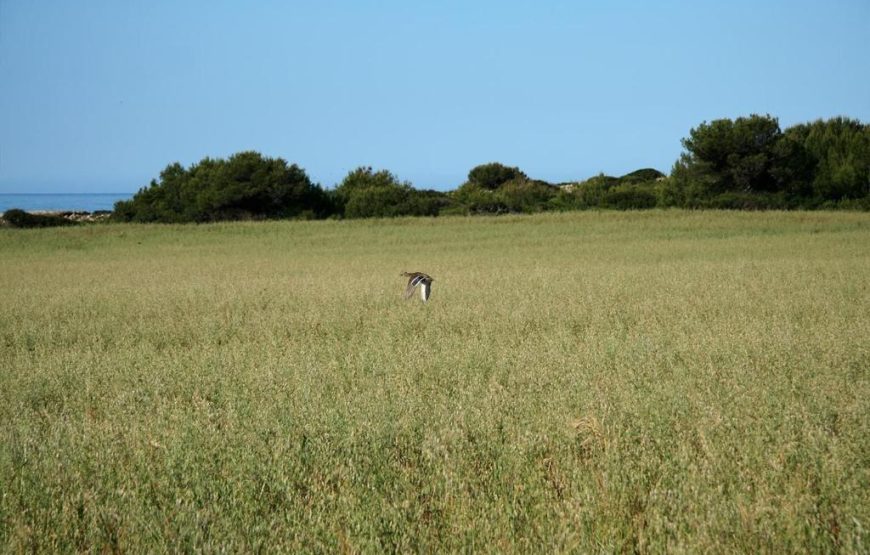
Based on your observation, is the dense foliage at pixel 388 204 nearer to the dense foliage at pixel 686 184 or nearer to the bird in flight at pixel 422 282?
the dense foliage at pixel 686 184

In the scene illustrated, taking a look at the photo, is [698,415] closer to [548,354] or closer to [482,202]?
[548,354]

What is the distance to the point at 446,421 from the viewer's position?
183 inches

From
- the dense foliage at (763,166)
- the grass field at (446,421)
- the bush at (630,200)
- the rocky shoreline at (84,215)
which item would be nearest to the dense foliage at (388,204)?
the bush at (630,200)

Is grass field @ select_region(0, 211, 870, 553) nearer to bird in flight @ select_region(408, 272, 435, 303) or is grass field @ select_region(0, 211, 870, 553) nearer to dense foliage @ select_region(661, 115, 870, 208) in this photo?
bird in flight @ select_region(408, 272, 435, 303)

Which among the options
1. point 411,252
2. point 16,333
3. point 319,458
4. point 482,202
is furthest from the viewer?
point 482,202

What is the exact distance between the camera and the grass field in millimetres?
3295

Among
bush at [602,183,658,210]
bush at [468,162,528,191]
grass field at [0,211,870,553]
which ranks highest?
bush at [468,162,528,191]

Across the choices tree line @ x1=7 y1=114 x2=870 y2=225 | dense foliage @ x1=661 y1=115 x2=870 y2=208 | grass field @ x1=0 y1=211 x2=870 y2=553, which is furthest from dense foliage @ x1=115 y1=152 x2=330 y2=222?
grass field @ x1=0 y1=211 x2=870 y2=553

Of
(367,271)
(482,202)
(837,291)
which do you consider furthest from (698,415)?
(482,202)

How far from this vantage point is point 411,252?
25312 mm

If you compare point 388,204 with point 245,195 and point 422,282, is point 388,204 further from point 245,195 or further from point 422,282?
point 422,282

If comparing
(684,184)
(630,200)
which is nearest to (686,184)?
(684,184)

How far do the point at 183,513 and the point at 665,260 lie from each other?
1792cm

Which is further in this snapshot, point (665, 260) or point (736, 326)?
point (665, 260)
